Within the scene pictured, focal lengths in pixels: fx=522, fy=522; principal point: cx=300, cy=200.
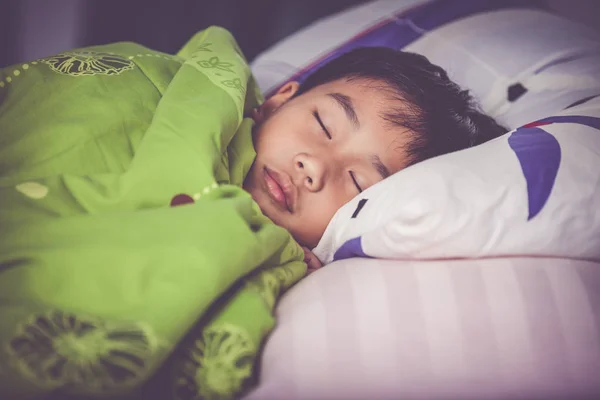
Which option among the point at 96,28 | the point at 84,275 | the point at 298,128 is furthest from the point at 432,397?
the point at 96,28

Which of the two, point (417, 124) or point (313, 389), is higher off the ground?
point (417, 124)

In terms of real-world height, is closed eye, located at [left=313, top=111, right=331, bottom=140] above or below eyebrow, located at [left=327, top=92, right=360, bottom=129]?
below

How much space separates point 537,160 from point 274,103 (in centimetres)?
57

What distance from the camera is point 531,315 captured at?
58 cm

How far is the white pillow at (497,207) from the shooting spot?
659 millimetres

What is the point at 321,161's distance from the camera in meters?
0.88

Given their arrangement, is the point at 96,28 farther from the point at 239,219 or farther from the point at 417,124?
the point at 239,219

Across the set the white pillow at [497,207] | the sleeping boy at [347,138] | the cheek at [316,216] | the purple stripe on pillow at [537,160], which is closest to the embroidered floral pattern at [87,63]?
the sleeping boy at [347,138]

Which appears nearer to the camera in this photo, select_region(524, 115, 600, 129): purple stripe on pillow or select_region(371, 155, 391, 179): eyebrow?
select_region(524, 115, 600, 129): purple stripe on pillow

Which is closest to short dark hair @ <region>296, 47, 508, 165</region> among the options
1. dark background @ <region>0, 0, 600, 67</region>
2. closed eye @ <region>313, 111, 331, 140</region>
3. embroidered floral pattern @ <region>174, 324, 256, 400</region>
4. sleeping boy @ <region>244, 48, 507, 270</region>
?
sleeping boy @ <region>244, 48, 507, 270</region>

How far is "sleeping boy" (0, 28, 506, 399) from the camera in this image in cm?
52

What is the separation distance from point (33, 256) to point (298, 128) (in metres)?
0.51

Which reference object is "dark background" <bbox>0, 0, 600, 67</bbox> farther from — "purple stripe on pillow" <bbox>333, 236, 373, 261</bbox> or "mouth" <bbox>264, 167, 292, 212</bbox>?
"purple stripe on pillow" <bbox>333, 236, 373, 261</bbox>

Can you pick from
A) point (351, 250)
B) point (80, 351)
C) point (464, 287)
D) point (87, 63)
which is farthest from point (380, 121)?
point (80, 351)
